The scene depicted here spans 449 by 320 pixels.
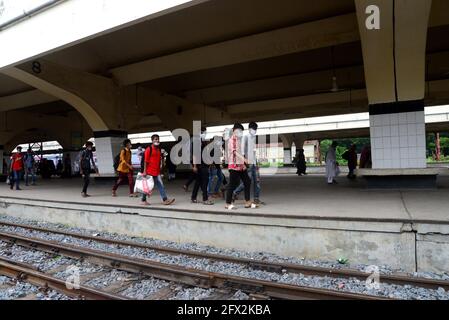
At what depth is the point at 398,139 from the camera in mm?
9406

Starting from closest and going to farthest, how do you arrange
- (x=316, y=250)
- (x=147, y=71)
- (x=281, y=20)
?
(x=316, y=250) < (x=281, y=20) < (x=147, y=71)

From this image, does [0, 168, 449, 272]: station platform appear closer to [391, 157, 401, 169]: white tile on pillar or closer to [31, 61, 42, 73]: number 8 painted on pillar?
[391, 157, 401, 169]: white tile on pillar

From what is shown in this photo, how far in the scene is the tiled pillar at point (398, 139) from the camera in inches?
362

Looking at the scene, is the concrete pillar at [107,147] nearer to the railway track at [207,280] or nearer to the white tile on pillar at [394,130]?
the railway track at [207,280]

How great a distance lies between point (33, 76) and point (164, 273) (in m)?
9.62

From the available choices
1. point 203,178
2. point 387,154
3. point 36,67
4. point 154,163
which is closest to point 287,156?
point 387,154

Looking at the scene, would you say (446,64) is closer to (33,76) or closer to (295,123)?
(33,76)

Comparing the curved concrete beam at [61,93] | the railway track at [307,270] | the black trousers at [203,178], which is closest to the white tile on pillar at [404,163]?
the black trousers at [203,178]

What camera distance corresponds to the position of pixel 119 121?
16.1m

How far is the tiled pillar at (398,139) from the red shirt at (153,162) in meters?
5.47

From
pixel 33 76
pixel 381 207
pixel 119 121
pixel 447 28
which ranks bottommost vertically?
pixel 381 207

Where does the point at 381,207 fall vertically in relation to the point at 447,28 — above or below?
below

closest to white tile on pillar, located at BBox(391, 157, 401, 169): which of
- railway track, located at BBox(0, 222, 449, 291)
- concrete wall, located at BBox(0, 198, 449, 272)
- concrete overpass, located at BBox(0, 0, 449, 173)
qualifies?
concrete overpass, located at BBox(0, 0, 449, 173)
